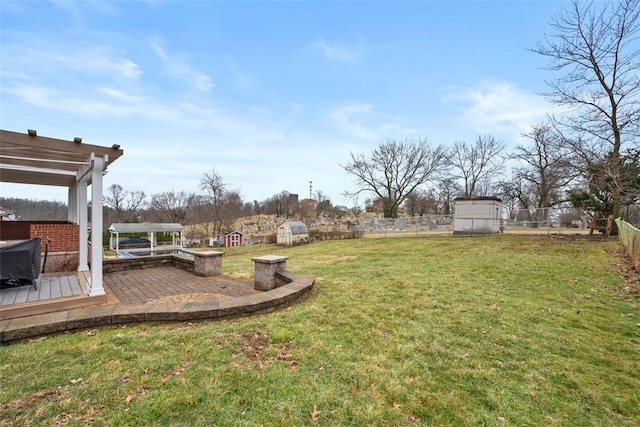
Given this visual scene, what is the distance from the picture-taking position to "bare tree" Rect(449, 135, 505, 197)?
30.3 m

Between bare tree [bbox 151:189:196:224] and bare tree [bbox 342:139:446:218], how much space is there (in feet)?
67.6

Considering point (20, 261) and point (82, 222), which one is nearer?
point (20, 261)

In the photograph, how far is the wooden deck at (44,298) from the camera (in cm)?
356

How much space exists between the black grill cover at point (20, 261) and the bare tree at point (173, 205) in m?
30.4

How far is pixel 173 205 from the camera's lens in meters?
34.9

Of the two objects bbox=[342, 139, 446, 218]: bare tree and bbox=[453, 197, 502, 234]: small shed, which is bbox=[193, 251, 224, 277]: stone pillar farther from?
bbox=[342, 139, 446, 218]: bare tree

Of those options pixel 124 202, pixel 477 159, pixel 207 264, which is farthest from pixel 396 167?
pixel 124 202

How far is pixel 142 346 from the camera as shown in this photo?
2.84 metres

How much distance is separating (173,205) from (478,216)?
33.1 metres

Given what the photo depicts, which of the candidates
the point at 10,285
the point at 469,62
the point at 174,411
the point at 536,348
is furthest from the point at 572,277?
the point at 10,285

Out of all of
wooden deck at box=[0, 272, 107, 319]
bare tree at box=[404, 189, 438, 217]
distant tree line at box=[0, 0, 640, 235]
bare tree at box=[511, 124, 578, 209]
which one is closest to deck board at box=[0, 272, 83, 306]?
Result: wooden deck at box=[0, 272, 107, 319]

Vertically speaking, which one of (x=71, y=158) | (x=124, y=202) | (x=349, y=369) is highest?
(x=124, y=202)

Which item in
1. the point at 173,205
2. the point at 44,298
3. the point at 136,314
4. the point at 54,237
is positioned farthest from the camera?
the point at 173,205

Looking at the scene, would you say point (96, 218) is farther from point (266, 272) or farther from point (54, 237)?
point (54, 237)
